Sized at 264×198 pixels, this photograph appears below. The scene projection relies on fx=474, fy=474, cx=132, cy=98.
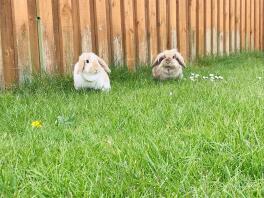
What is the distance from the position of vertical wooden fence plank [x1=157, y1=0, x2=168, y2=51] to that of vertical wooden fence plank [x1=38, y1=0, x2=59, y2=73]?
1893mm

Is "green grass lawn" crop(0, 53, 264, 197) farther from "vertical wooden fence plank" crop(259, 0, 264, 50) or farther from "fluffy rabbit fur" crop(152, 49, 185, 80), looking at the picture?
"vertical wooden fence plank" crop(259, 0, 264, 50)

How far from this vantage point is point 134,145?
7.44 feet

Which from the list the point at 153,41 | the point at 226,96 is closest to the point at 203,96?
the point at 226,96

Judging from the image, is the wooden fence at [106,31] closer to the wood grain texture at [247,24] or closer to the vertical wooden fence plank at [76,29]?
the vertical wooden fence plank at [76,29]

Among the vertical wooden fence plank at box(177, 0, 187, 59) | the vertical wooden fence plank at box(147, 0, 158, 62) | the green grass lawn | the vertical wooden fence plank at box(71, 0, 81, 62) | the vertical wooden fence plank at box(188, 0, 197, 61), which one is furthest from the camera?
the vertical wooden fence plank at box(188, 0, 197, 61)

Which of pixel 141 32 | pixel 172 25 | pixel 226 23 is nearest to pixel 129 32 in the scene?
pixel 141 32

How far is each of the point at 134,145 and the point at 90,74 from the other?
7.22 ft

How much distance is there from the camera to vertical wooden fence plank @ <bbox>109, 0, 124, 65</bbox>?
18.0 ft

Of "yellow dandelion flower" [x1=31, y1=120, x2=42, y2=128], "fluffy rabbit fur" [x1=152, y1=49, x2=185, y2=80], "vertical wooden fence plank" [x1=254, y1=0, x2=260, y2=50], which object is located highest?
"vertical wooden fence plank" [x1=254, y1=0, x2=260, y2=50]

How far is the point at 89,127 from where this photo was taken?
2.88 metres

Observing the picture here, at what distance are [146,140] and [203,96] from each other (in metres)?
1.56

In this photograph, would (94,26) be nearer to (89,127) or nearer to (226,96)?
(226,96)

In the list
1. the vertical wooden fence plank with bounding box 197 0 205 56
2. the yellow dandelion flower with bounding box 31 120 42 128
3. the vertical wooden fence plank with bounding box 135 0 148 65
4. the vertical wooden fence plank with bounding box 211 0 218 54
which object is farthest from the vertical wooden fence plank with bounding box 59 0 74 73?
the vertical wooden fence plank with bounding box 211 0 218 54

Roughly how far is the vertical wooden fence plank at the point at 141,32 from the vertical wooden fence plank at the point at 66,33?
1159mm
